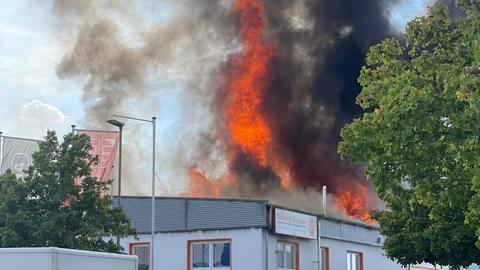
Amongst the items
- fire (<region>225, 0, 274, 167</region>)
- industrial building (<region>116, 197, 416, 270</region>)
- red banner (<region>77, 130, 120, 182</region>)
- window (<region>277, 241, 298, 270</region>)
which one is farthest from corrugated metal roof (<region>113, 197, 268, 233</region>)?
fire (<region>225, 0, 274, 167</region>)

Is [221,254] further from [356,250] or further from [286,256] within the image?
[356,250]

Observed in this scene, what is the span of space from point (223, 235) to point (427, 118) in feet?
63.9

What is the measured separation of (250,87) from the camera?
62.6 metres

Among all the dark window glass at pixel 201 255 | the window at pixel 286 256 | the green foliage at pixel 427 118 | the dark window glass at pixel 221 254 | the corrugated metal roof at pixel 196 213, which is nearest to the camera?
the green foliage at pixel 427 118

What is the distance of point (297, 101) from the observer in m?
64.6

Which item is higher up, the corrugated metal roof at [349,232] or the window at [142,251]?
the corrugated metal roof at [349,232]

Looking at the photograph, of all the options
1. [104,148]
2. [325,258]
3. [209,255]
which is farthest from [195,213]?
[325,258]

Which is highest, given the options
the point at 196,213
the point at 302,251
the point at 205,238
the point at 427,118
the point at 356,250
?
the point at 427,118

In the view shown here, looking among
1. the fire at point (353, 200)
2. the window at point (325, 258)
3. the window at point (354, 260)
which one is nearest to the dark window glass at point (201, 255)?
the window at point (325, 258)

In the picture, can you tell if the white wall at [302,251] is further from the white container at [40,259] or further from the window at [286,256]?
the white container at [40,259]

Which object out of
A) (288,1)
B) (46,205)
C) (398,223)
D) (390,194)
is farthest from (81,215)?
(288,1)

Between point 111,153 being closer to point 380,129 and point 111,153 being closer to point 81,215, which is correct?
point 81,215

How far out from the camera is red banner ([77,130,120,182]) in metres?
35.3

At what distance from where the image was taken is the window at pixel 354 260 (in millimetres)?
44469
